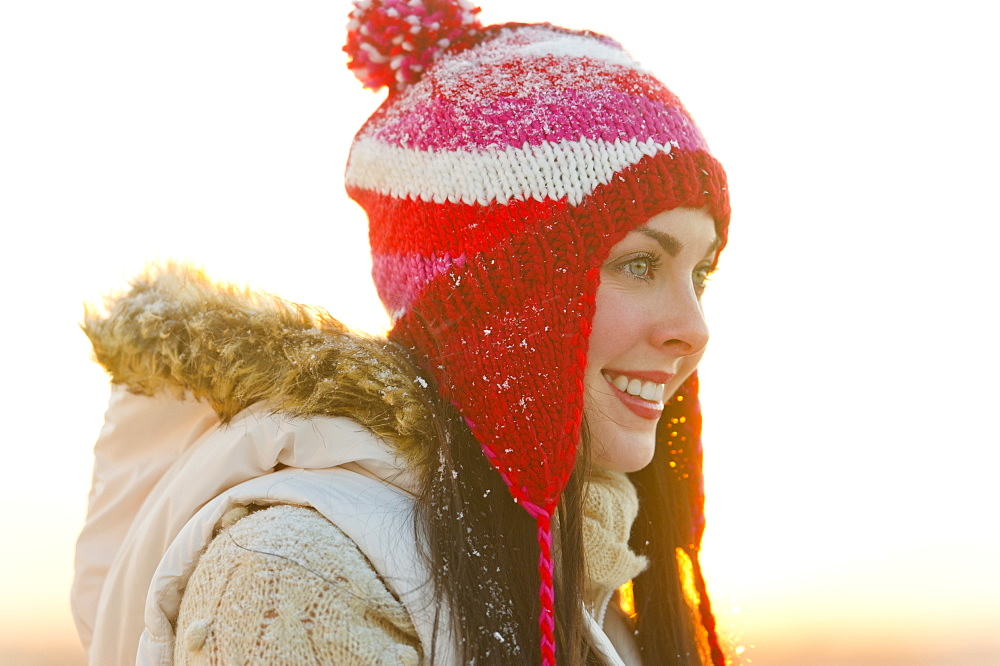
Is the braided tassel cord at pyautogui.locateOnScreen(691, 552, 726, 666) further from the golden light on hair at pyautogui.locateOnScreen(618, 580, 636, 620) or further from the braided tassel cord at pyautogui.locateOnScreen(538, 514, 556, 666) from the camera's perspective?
the braided tassel cord at pyautogui.locateOnScreen(538, 514, 556, 666)

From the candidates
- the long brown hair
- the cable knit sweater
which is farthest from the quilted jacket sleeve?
the long brown hair

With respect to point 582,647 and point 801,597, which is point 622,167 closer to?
point 582,647

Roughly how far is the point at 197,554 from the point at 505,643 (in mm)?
576

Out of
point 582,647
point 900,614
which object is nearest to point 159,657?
point 582,647

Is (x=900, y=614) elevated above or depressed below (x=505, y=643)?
above

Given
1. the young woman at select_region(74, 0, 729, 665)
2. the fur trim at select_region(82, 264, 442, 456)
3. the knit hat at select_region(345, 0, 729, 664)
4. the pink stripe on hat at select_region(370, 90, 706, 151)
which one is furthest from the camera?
the pink stripe on hat at select_region(370, 90, 706, 151)

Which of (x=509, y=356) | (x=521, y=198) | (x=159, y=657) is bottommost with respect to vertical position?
(x=159, y=657)

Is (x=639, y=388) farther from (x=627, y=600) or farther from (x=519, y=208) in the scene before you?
(x=627, y=600)

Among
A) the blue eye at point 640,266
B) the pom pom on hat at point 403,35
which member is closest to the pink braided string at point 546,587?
the blue eye at point 640,266

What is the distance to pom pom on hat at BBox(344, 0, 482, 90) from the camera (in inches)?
84.8

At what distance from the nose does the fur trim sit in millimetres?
558

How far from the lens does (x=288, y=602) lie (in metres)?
1.42

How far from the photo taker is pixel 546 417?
1806 millimetres

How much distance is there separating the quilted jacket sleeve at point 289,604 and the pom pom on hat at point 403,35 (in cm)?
118
